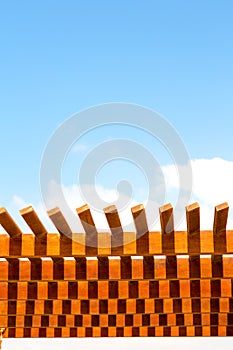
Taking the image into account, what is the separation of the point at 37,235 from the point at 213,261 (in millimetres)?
2036

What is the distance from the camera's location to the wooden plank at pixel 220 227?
5.62 metres

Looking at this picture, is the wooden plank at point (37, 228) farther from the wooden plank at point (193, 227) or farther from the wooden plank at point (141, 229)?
the wooden plank at point (193, 227)

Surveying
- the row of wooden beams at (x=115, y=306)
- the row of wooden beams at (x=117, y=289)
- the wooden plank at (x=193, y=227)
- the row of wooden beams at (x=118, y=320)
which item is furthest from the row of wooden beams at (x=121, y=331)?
the wooden plank at (x=193, y=227)

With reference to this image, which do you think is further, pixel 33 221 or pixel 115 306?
pixel 115 306

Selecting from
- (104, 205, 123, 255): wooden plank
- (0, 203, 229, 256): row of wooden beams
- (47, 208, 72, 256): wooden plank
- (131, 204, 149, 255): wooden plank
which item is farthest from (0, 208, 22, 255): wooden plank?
(131, 204, 149, 255): wooden plank

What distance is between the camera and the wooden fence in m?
6.13

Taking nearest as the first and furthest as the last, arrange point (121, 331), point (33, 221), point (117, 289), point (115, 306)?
1. point (33, 221)
2. point (117, 289)
3. point (115, 306)
4. point (121, 331)

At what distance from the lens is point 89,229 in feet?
19.9

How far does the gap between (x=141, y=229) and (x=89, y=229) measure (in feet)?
1.75

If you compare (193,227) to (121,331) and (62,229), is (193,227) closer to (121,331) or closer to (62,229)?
(62,229)

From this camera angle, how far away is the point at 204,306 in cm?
739

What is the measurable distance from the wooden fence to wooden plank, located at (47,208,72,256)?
1cm

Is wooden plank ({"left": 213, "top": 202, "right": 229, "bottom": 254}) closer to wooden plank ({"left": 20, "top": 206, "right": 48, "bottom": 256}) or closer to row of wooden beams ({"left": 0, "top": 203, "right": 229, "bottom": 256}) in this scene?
row of wooden beams ({"left": 0, "top": 203, "right": 229, "bottom": 256})

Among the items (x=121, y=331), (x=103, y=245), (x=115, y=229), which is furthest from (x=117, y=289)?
(x=115, y=229)
